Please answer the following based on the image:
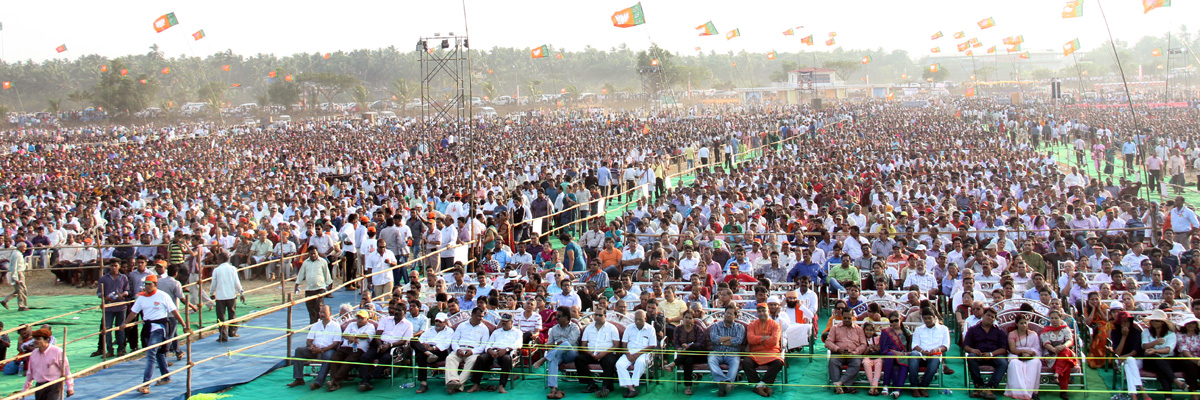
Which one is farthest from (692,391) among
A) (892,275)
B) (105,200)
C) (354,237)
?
(105,200)

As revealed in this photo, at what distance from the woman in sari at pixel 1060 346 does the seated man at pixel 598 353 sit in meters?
3.90

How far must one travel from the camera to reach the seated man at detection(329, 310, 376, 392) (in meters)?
9.48

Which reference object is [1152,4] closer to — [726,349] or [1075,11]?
[1075,11]

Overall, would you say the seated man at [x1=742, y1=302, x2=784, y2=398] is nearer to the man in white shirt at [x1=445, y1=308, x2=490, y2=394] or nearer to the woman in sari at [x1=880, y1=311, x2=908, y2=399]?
the woman in sari at [x1=880, y1=311, x2=908, y2=399]

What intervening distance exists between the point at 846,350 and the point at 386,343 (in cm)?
454

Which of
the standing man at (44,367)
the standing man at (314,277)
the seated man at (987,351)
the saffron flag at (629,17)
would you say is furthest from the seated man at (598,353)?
the saffron flag at (629,17)

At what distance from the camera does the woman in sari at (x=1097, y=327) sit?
8836 mm

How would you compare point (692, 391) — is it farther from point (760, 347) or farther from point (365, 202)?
point (365, 202)

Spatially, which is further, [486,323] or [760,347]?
[486,323]

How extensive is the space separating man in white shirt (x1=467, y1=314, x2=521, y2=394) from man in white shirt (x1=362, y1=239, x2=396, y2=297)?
12.4ft

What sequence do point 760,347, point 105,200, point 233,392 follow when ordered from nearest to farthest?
point 760,347
point 233,392
point 105,200

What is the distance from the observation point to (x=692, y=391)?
8.94 metres

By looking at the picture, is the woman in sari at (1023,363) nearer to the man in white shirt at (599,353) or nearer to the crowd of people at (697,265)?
the crowd of people at (697,265)

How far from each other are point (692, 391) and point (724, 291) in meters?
1.30
